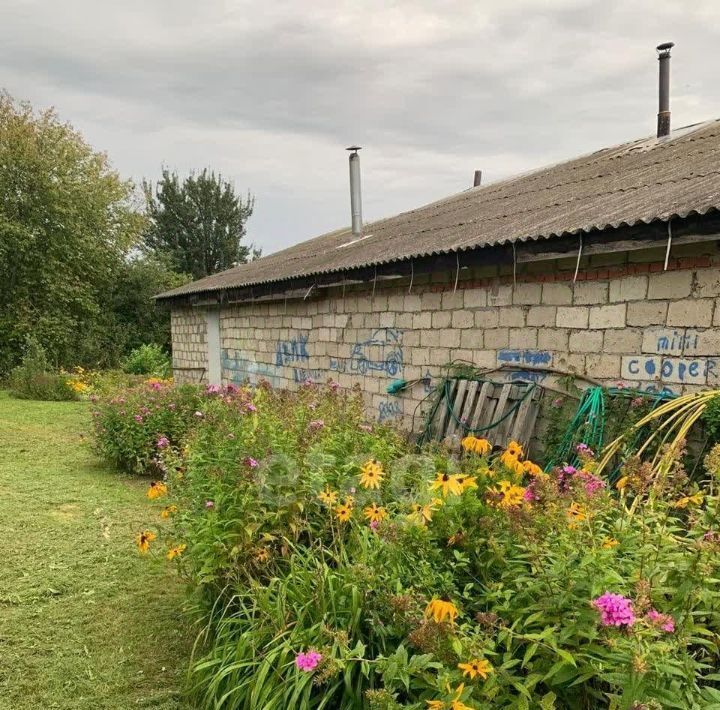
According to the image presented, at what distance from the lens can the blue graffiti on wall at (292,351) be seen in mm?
8617

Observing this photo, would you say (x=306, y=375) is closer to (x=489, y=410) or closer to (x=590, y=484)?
(x=489, y=410)

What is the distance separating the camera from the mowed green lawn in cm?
299

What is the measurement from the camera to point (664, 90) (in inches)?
336

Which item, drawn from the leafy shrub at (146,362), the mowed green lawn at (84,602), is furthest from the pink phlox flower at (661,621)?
the leafy shrub at (146,362)

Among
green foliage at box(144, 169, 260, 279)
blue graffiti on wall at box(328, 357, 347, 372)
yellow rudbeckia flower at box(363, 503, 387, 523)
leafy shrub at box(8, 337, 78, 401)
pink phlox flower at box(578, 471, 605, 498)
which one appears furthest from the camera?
green foliage at box(144, 169, 260, 279)

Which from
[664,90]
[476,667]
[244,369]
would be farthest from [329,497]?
[664,90]

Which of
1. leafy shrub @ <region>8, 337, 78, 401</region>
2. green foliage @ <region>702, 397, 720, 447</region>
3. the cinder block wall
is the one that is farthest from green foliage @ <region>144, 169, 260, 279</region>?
green foliage @ <region>702, 397, 720, 447</region>

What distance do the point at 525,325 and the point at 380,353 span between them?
7.04 ft

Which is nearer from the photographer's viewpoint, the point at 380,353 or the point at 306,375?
the point at 380,353

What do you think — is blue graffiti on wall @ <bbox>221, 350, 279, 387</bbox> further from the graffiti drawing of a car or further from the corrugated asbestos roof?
the graffiti drawing of a car

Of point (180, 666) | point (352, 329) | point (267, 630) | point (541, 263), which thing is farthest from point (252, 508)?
point (352, 329)

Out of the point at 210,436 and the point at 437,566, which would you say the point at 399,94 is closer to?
the point at 210,436

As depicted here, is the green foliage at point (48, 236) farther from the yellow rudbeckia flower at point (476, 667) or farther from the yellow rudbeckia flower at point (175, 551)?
the yellow rudbeckia flower at point (476, 667)

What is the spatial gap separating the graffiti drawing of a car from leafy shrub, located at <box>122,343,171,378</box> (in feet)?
38.1
